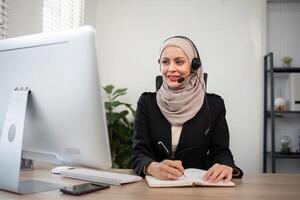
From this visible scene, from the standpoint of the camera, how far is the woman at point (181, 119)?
1.49 m

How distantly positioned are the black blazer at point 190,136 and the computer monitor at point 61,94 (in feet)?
1.75

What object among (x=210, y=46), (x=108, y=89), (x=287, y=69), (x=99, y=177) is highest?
(x=210, y=46)

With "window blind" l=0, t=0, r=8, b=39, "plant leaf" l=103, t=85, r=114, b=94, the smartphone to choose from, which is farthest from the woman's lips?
"plant leaf" l=103, t=85, r=114, b=94

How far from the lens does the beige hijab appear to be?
1517 mm

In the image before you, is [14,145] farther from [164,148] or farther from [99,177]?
[164,148]

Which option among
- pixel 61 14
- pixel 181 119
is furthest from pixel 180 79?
pixel 61 14

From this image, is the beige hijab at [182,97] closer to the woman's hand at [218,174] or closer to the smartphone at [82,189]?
the woman's hand at [218,174]

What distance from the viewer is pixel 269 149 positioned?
3436 mm

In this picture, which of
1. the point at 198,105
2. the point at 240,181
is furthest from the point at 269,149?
the point at 240,181

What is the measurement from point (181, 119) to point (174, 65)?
25 centimetres

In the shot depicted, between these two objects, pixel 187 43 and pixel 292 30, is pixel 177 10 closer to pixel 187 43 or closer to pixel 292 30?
pixel 292 30

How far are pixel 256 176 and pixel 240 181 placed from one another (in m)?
0.16

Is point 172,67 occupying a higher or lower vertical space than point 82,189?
higher

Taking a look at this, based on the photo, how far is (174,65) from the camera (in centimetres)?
153
